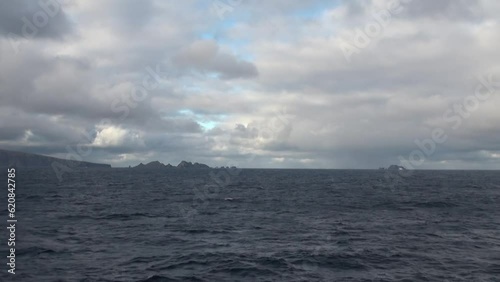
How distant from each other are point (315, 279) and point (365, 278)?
3491 millimetres

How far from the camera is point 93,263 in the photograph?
27.7 m

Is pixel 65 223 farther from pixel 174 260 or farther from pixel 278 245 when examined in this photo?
pixel 278 245

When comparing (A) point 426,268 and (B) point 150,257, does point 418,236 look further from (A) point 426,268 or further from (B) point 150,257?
(B) point 150,257

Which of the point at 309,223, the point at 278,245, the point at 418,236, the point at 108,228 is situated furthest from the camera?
the point at 309,223

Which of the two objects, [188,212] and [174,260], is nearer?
[174,260]

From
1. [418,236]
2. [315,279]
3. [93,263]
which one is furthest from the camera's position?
[418,236]

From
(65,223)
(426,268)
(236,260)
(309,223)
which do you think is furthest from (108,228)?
(426,268)

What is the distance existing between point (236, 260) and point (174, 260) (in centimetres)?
482

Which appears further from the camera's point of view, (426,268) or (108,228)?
(108,228)

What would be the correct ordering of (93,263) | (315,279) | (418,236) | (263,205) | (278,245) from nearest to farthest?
(315,279)
(93,263)
(278,245)
(418,236)
(263,205)

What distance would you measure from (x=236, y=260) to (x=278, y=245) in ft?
20.5

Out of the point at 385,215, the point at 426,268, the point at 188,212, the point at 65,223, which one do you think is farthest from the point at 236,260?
the point at 385,215

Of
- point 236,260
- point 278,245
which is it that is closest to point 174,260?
point 236,260

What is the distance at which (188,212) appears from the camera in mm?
57656
